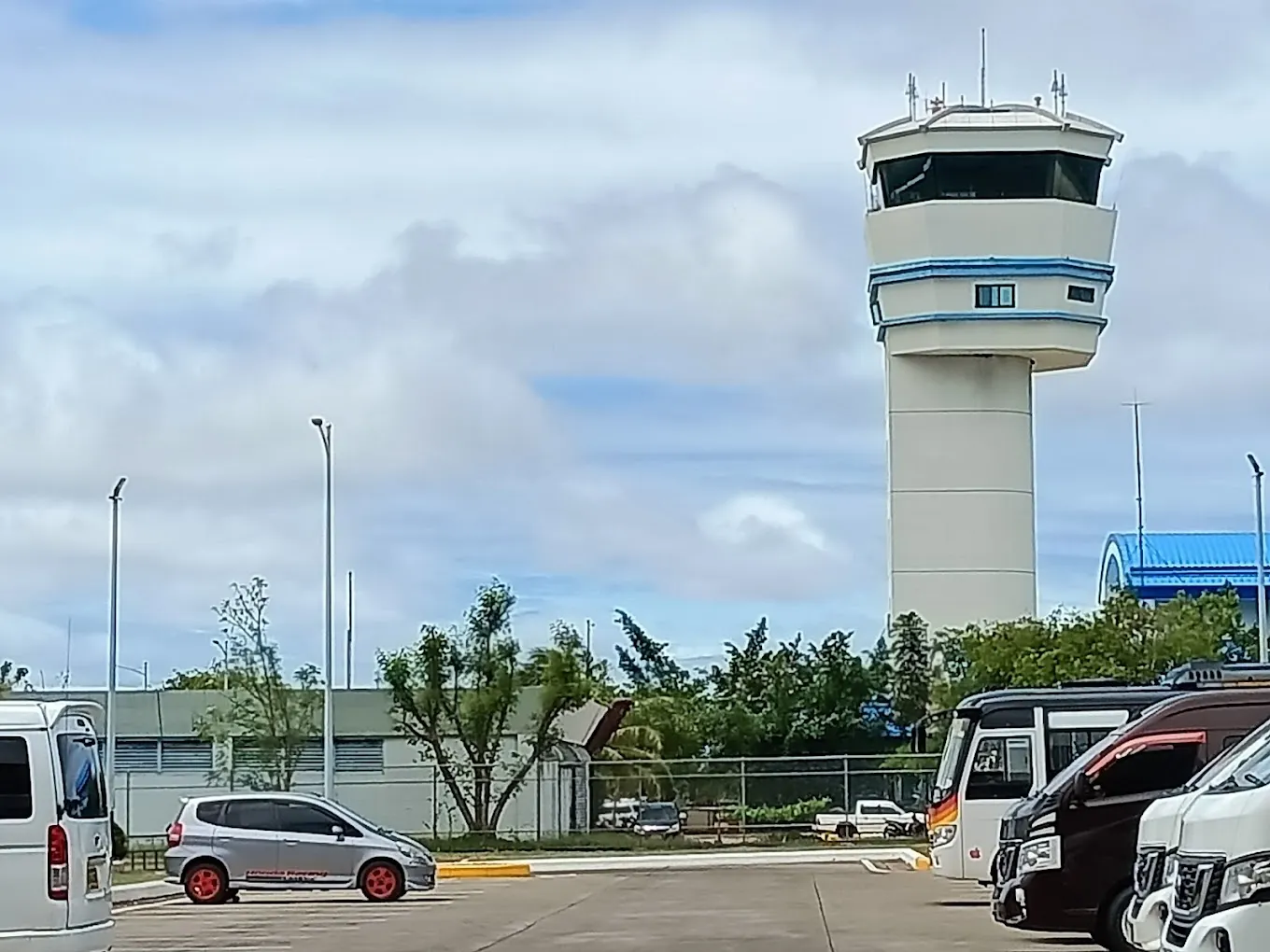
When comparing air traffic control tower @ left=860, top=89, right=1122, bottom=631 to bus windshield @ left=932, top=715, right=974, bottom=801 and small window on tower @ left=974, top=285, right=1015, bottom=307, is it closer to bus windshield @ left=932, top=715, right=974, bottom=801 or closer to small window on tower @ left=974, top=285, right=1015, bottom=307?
small window on tower @ left=974, top=285, right=1015, bottom=307

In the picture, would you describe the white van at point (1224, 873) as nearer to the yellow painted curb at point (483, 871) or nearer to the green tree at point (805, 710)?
the yellow painted curb at point (483, 871)

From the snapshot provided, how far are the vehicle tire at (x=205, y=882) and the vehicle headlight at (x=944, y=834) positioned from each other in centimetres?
999

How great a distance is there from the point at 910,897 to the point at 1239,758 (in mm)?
19494

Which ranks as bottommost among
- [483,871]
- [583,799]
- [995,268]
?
[483,871]

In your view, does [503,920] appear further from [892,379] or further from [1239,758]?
[892,379]

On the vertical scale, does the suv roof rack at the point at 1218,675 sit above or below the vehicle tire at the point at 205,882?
above

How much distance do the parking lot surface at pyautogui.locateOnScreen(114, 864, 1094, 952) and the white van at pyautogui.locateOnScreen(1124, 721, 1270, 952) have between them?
843 centimetres

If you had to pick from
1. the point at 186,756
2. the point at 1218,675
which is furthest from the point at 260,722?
the point at 1218,675

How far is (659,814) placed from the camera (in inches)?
2411

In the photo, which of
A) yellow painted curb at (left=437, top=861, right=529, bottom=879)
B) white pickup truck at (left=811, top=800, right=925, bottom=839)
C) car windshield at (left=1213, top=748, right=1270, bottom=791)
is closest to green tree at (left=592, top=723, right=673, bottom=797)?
white pickup truck at (left=811, top=800, right=925, bottom=839)

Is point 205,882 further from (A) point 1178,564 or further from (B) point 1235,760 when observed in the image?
(A) point 1178,564

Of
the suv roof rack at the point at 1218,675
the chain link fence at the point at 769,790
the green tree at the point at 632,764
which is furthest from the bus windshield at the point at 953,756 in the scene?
the green tree at the point at 632,764

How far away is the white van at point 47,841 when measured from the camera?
1588 centimetres

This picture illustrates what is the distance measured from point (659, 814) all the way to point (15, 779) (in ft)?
151
